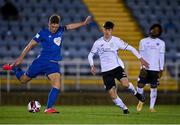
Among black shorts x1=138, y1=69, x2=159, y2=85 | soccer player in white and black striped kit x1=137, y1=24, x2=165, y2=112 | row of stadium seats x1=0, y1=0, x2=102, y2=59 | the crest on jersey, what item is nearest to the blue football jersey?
the crest on jersey

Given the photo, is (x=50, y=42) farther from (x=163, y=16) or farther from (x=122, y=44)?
(x=163, y=16)

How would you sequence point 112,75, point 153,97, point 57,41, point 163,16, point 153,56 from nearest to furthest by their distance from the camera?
1. point 57,41
2. point 112,75
3. point 153,56
4. point 153,97
5. point 163,16

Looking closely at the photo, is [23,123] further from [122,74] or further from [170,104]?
[170,104]

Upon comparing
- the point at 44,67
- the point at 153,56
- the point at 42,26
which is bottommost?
the point at 44,67

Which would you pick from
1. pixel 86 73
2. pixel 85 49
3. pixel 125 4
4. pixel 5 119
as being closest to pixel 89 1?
pixel 125 4

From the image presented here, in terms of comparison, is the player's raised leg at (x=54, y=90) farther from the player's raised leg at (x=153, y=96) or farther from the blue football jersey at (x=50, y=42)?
the player's raised leg at (x=153, y=96)

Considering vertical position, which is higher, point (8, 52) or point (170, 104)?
point (8, 52)

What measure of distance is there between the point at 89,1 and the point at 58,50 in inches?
547

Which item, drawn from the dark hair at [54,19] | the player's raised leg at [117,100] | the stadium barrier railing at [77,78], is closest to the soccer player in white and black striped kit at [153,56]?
the player's raised leg at [117,100]

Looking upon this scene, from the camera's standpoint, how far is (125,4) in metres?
31.5

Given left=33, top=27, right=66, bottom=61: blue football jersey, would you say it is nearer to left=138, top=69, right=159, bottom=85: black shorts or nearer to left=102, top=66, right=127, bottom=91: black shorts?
left=102, top=66, right=127, bottom=91: black shorts

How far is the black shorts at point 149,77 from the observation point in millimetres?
20062

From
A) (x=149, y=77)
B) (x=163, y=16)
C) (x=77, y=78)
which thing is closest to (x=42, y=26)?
(x=77, y=78)

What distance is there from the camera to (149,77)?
20156 mm
